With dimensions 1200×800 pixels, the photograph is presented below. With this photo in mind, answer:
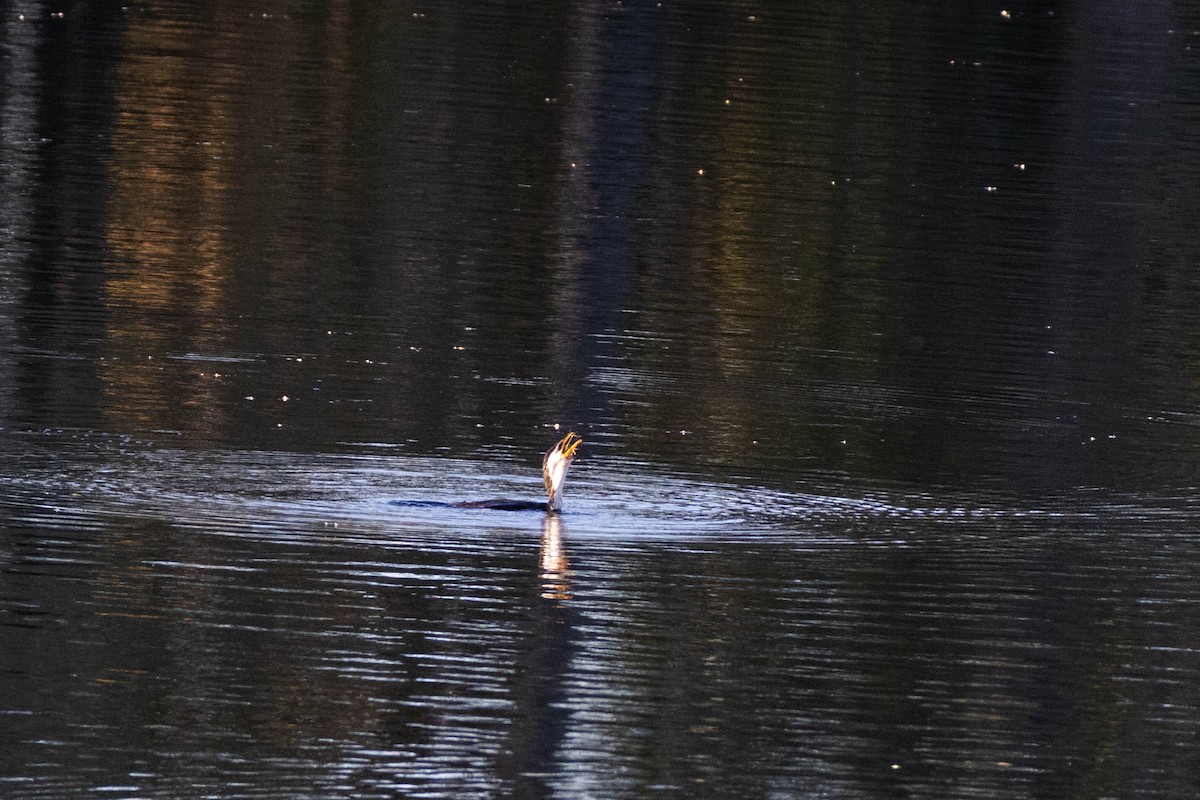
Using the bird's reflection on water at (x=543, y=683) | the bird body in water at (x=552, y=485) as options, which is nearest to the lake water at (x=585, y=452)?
the bird's reflection on water at (x=543, y=683)

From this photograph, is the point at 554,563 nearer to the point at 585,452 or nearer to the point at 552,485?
the point at 552,485

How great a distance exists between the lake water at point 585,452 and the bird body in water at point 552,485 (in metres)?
0.17

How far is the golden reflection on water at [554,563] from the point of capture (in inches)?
502

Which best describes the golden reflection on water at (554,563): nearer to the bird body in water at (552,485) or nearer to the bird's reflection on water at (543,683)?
the bird's reflection on water at (543,683)

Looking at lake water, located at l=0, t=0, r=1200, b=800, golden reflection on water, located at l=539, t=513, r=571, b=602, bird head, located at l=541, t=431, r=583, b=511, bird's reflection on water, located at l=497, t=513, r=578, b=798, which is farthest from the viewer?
bird head, located at l=541, t=431, r=583, b=511

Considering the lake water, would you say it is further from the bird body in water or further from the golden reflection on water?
the bird body in water

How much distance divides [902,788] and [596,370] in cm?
960

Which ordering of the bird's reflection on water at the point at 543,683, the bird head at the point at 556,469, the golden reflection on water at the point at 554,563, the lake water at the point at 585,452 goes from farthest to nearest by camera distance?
1. the bird head at the point at 556,469
2. the golden reflection on water at the point at 554,563
3. the lake water at the point at 585,452
4. the bird's reflection on water at the point at 543,683

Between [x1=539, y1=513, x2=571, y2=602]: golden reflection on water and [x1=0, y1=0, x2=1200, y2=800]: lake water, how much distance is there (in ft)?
0.11

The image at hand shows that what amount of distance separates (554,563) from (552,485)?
3.10 feet

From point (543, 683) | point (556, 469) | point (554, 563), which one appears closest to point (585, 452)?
point (556, 469)

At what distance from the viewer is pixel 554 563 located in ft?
44.0

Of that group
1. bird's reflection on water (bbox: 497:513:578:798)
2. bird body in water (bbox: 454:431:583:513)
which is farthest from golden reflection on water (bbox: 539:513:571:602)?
bird body in water (bbox: 454:431:583:513)

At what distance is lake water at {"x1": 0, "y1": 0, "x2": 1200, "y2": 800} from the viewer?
10609 millimetres
